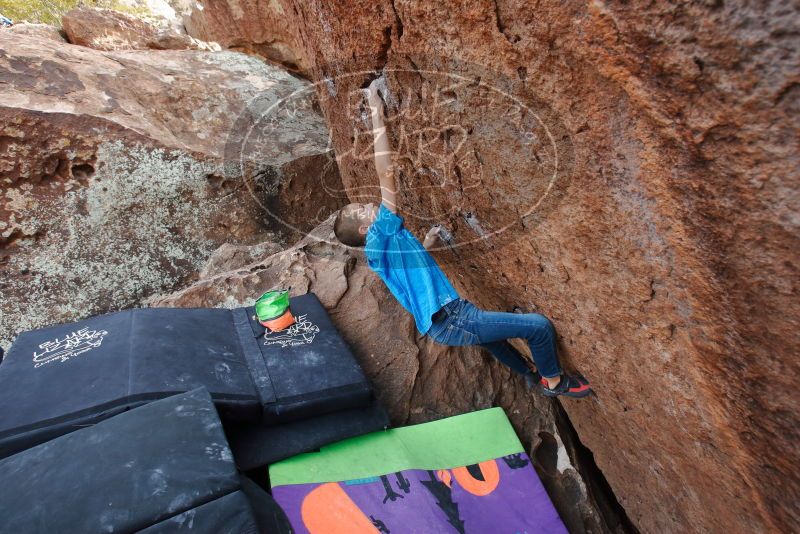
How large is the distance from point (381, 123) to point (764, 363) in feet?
5.01

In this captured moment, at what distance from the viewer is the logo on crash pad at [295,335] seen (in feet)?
7.81

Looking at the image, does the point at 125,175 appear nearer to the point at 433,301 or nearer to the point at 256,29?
the point at 433,301

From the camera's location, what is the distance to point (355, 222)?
6.99 feet

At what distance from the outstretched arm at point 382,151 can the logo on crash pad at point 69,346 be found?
4.45 ft

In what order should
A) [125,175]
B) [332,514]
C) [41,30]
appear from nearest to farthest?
[332,514] → [125,175] → [41,30]

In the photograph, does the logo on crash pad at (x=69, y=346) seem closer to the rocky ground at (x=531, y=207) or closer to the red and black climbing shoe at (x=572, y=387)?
the rocky ground at (x=531, y=207)

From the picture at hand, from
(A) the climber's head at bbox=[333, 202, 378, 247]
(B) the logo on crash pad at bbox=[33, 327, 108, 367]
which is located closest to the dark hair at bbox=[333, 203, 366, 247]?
(A) the climber's head at bbox=[333, 202, 378, 247]

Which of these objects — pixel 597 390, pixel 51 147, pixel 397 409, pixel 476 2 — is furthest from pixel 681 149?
pixel 51 147

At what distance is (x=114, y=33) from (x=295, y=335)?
463 centimetres

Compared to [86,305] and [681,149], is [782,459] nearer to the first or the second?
[681,149]

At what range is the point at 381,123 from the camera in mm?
2076

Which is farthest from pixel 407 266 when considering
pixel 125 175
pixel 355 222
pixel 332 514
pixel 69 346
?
pixel 125 175

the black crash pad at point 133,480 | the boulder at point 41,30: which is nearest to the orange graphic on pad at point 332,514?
the black crash pad at point 133,480

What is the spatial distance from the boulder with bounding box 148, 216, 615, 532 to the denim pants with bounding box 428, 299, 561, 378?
615 mm
